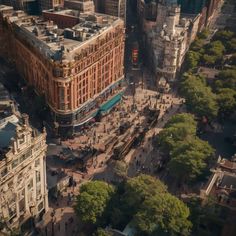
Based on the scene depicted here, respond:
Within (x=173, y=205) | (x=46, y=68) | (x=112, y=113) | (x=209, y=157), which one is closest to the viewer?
(x=173, y=205)

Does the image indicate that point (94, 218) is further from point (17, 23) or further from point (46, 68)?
point (17, 23)

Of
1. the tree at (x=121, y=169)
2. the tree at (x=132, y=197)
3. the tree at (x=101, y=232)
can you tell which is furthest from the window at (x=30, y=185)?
the tree at (x=121, y=169)

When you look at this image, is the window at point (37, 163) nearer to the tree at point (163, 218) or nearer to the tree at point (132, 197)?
the tree at point (132, 197)

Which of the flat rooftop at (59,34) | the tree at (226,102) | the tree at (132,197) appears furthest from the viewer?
the tree at (226,102)

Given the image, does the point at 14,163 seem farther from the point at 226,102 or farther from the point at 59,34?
the point at 226,102

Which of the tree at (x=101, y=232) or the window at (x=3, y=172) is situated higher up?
the window at (x=3, y=172)

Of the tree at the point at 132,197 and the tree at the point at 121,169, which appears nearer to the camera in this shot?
the tree at the point at 132,197

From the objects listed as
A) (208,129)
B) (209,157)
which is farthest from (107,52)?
(209,157)

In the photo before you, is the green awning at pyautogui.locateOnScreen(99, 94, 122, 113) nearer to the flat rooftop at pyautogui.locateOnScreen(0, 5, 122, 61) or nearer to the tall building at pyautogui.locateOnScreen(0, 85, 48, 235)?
the flat rooftop at pyautogui.locateOnScreen(0, 5, 122, 61)
